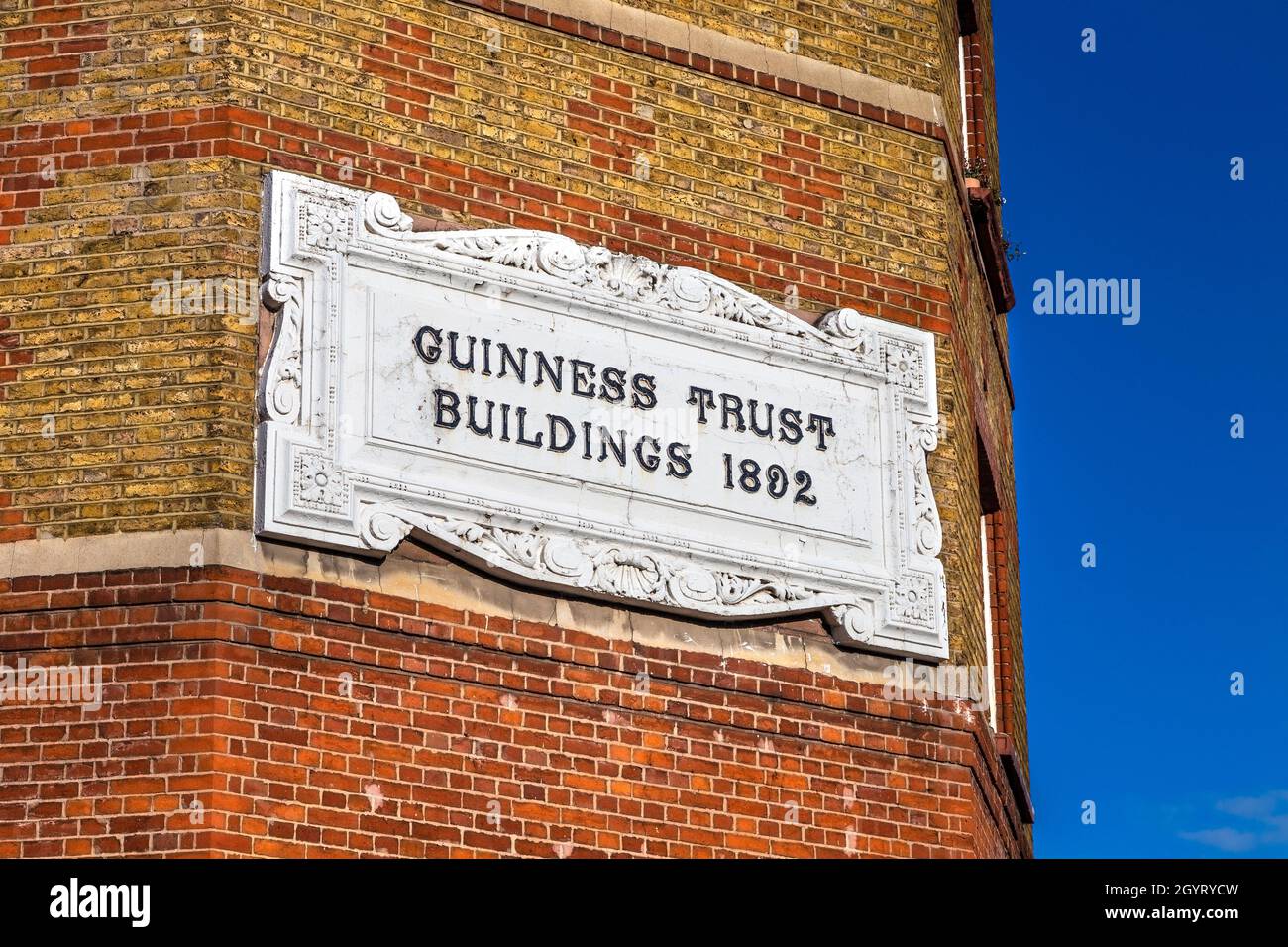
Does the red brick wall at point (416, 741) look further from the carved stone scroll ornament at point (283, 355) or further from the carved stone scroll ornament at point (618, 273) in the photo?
the carved stone scroll ornament at point (618, 273)

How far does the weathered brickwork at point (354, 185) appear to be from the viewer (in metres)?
9.33

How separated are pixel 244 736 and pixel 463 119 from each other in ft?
10.1

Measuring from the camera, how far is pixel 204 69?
1001 cm

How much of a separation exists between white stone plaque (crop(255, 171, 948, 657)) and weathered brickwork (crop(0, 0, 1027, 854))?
20 centimetres

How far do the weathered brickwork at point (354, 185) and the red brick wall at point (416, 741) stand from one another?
0.07ft

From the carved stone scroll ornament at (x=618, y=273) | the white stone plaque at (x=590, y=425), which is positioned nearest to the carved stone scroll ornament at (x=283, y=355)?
the white stone plaque at (x=590, y=425)

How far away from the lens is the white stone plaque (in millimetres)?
9688

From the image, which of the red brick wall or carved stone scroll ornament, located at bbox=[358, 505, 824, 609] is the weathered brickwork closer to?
the red brick wall

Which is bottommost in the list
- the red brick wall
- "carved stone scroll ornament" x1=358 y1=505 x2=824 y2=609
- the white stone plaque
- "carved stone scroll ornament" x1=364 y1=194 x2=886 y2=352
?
the red brick wall

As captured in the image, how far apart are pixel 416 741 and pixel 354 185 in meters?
2.46


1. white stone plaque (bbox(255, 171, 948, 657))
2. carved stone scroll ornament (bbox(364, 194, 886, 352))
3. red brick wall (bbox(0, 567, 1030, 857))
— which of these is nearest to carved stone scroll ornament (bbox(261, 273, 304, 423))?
white stone plaque (bbox(255, 171, 948, 657))

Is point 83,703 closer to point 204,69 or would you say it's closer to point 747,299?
point 204,69

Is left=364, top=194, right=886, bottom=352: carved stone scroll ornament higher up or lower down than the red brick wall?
higher up

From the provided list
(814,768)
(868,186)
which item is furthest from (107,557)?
(868,186)
